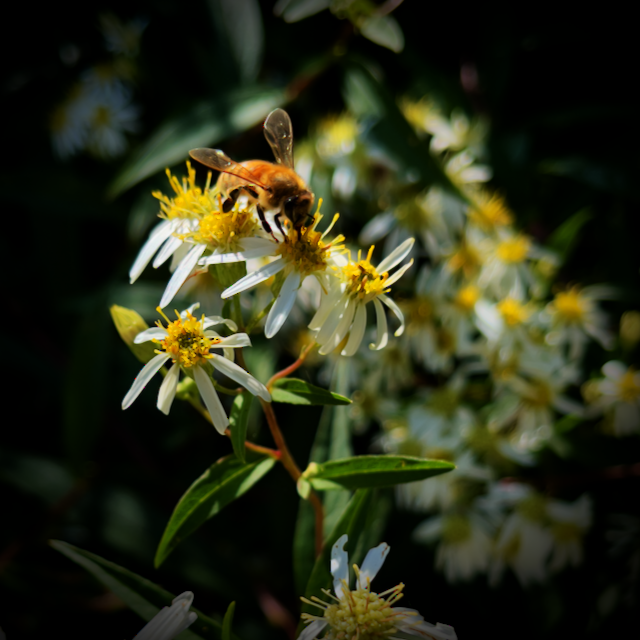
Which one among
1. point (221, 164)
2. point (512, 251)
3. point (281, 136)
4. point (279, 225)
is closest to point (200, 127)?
point (281, 136)

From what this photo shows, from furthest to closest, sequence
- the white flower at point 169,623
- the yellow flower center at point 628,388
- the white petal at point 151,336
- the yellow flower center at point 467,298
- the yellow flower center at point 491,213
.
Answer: the yellow flower center at point 491,213
the yellow flower center at point 467,298
the yellow flower center at point 628,388
the white petal at point 151,336
the white flower at point 169,623

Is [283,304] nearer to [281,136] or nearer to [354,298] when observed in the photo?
[354,298]

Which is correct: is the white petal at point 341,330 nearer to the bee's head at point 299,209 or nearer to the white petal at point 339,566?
the bee's head at point 299,209

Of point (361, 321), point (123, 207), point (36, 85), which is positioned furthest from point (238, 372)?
point (36, 85)

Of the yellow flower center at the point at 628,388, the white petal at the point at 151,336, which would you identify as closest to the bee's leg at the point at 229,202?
the white petal at the point at 151,336

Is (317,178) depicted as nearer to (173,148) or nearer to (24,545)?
(173,148)

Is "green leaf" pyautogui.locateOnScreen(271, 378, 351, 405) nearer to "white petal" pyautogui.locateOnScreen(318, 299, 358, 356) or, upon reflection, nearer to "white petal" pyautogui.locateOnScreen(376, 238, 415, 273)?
"white petal" pyautogui.locateOnScreen(318, 299, 358, 356)
